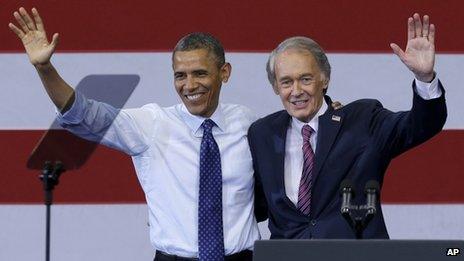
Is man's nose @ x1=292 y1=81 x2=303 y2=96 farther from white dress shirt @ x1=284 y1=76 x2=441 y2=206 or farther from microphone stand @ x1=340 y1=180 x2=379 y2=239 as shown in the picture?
microphone stand @ x1=340 y1=180 x2=379 y2=239

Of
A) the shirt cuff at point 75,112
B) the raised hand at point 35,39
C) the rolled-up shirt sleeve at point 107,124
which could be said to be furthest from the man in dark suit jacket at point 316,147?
the raised hand at point 35,39

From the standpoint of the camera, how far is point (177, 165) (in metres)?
3.00

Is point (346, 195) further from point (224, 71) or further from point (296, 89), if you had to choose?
point (224, 71)

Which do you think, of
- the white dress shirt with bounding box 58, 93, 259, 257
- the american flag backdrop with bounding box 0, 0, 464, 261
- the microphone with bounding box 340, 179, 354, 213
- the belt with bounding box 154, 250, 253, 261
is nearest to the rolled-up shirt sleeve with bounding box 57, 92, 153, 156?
the white dress shirt with bounding box 58, 93, 259, 257

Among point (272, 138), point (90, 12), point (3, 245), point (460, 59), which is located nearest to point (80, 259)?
point (3, 245)

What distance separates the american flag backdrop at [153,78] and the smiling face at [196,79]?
65 centimetres

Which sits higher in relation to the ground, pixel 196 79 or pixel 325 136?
pixel 196 79

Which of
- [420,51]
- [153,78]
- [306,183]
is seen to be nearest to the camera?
[420,51]

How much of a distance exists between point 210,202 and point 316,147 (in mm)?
304

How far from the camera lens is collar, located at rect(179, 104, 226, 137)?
3.02 metres

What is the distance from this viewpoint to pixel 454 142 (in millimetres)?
3662

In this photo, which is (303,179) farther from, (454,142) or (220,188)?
(454,142)

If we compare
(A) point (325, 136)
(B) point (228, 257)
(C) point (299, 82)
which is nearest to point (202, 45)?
(C) point (299, 82)

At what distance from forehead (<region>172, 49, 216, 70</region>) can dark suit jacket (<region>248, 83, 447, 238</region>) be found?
0.86 feet
